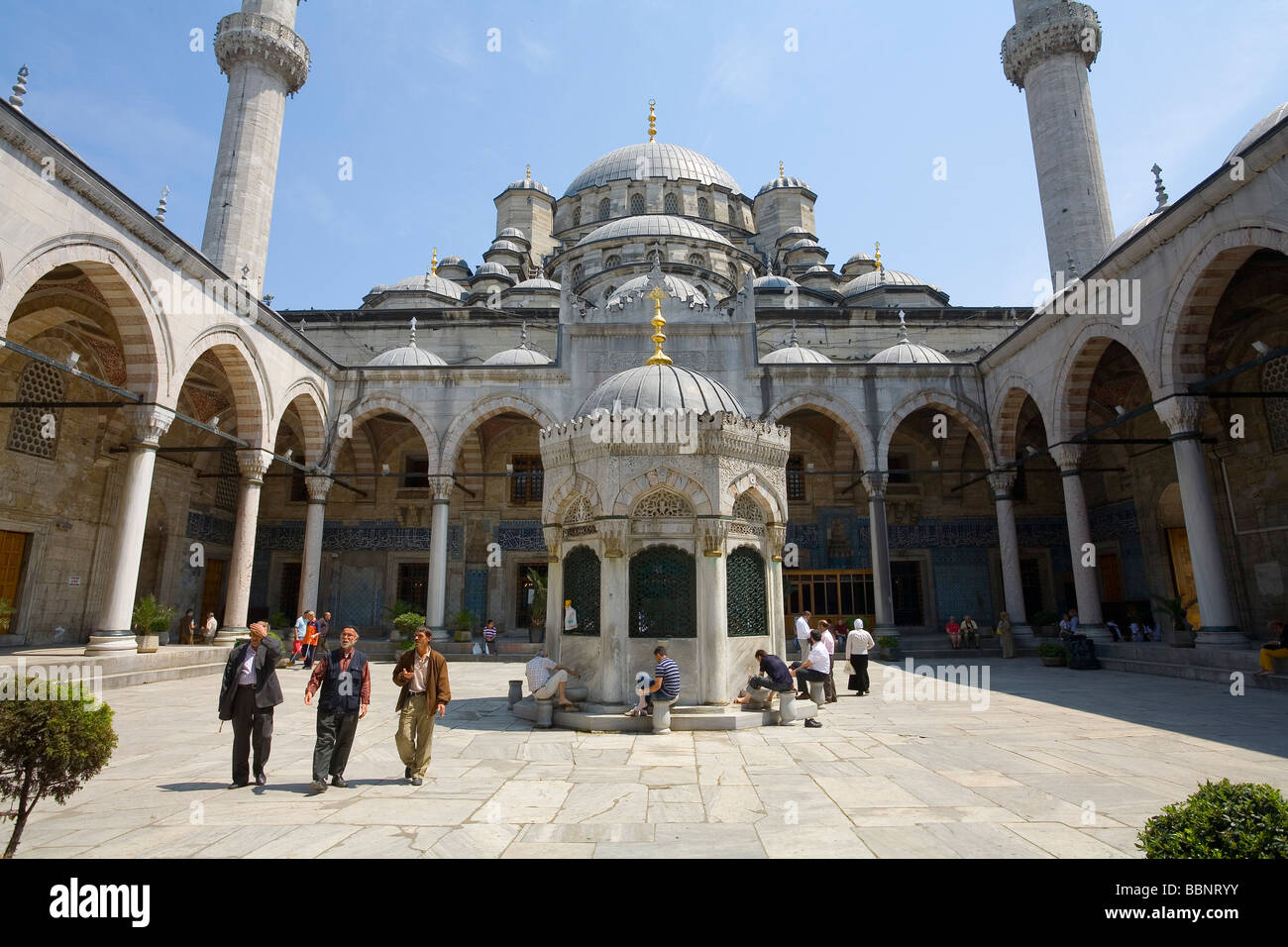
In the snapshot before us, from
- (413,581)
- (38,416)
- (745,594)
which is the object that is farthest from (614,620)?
(413,581)

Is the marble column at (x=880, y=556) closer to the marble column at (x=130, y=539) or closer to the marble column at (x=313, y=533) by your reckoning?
the marble column at (x=313, y=533)

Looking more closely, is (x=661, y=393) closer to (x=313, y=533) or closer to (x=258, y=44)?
(x=313, y=533)

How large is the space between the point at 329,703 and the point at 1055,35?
22.9m

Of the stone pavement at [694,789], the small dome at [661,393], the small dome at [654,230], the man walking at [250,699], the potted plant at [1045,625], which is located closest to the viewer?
the stone pavement at [694,789]

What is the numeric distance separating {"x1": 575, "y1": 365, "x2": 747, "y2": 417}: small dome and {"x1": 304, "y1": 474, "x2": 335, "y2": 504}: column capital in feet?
33.0

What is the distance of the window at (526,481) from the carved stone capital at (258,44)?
12733 mm

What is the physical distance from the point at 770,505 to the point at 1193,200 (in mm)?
7478

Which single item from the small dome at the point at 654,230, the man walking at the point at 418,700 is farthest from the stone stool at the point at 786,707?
the small dome at the point at 654,230

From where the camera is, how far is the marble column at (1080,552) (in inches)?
491

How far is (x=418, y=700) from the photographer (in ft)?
15.5
